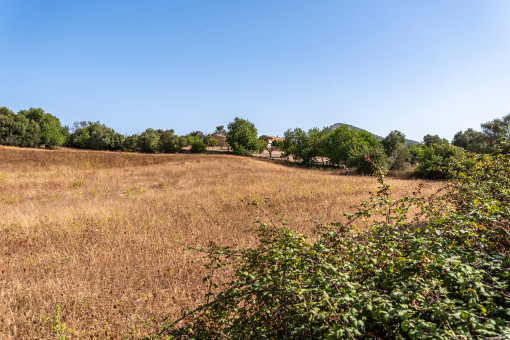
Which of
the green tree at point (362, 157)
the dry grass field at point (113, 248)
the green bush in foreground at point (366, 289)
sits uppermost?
the green tree at point (362, 157)

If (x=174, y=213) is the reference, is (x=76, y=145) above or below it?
above

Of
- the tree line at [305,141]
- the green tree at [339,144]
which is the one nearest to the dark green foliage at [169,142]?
the tree line at [305,141]

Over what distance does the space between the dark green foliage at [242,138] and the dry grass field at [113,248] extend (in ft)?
158

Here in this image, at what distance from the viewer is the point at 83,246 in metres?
7.35

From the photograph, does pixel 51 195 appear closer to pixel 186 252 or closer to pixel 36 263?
pixel 36 263

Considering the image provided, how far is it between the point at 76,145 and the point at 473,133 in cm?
10603

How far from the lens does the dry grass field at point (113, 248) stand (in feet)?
14.5

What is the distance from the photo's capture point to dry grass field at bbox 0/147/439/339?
4434mm

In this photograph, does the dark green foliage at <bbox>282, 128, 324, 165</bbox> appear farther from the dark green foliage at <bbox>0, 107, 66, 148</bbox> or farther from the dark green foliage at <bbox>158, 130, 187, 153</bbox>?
the dark green foliage at <bbox>0, 107, 66, 148</bbox>

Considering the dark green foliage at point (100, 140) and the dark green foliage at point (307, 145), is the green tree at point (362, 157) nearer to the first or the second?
the dark green foliage at point (307, 145)

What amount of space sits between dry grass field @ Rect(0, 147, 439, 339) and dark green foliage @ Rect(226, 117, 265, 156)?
158ft

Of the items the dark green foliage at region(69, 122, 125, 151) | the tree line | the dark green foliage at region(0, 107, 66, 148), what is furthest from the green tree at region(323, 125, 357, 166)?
the dark green foliage at region(0, 107, 66, 148)

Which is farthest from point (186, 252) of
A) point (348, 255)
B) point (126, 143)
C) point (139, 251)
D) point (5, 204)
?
point (126, 143)

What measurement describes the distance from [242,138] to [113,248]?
58996 mm
